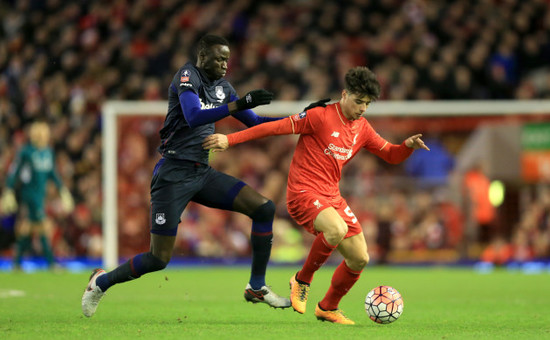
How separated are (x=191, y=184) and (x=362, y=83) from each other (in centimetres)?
151

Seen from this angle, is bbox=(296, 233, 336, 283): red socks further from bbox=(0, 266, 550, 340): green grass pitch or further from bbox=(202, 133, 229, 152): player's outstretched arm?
bbox=(202, 133, 229, 152): player's outstretched arm

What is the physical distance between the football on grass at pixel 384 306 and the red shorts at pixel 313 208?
1.64 feet

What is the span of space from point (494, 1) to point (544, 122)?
4.90 meters

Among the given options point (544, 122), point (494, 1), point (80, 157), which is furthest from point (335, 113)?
point (494, 1)

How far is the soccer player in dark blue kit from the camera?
6680 millimetres

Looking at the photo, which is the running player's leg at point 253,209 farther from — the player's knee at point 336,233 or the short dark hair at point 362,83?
the short dark hair at point 362,83

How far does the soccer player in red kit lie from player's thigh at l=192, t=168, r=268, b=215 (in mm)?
311

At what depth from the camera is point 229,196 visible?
270 inches

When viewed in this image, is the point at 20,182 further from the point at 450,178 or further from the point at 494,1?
the point at 494,1

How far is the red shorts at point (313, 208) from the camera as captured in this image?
676 cm

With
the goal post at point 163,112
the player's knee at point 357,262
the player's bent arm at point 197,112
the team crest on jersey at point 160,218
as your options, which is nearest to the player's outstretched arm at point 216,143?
the player's bent arm at point 197,112

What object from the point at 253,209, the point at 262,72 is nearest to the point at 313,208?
the point at 253,209

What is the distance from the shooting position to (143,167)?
47.9ft

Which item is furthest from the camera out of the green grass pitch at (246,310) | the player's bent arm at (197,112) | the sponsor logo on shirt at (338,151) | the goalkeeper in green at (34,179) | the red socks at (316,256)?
the goalkeeper in green at (34,179)
